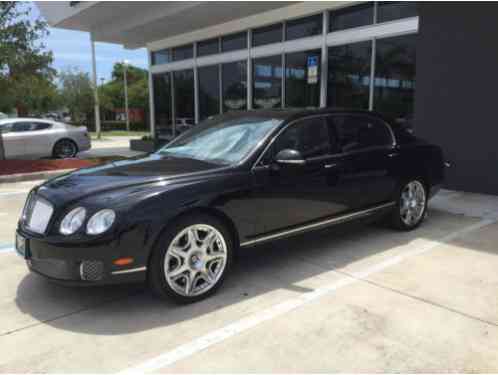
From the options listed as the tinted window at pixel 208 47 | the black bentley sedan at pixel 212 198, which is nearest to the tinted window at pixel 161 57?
the tinted window at pixel 208 47

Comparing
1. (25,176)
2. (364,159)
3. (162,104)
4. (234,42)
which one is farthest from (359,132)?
(162,104)

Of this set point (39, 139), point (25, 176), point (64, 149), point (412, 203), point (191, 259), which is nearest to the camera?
point (191, 259)

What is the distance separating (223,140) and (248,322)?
6.13 ft

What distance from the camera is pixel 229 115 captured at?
15.6 ft

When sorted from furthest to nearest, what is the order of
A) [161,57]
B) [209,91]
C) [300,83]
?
[161,57], [209,91], [300,83]

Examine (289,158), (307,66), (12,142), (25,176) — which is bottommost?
(25,176)

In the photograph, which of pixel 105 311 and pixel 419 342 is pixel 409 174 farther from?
pixel 105 311

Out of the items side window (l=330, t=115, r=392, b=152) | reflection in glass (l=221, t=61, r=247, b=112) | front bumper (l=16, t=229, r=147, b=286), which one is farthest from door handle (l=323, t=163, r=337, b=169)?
reflection in glass (l=221, t=61, r=247, b=112)

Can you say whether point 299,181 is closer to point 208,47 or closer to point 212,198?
point 212,198

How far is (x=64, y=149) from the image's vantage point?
13.1 meters

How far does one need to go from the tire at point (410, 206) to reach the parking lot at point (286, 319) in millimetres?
708

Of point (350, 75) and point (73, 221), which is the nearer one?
point (73, 221)

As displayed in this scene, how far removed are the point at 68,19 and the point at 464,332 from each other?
14.9m

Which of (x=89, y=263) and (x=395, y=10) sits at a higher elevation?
(x=395, y=10)
